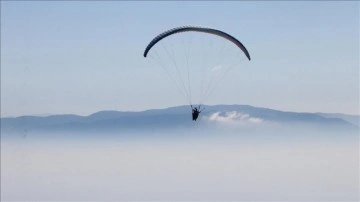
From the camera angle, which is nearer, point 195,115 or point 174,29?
point 174,29

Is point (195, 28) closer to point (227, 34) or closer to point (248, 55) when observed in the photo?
point (227, 34)

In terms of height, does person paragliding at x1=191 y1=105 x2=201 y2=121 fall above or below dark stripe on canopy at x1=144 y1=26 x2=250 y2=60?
below

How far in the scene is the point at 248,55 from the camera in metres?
45.4

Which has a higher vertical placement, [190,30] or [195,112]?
[190,30]

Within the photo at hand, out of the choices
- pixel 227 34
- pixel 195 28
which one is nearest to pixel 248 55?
pixel 227 34

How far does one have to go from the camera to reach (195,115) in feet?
149

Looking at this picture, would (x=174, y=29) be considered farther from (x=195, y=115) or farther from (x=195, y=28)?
(x=195, y=115)

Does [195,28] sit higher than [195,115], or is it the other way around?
[195,28]

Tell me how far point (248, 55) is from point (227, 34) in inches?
135

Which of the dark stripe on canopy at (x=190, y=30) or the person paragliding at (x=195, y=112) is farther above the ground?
the dark stripe on canopy at (x=190, y=30)

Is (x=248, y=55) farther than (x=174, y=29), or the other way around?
(x=248, y=55)

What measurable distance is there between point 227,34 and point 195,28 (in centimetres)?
305

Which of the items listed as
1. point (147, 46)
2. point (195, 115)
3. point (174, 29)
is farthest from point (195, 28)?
point (195, 115)

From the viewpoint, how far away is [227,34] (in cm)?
4312
